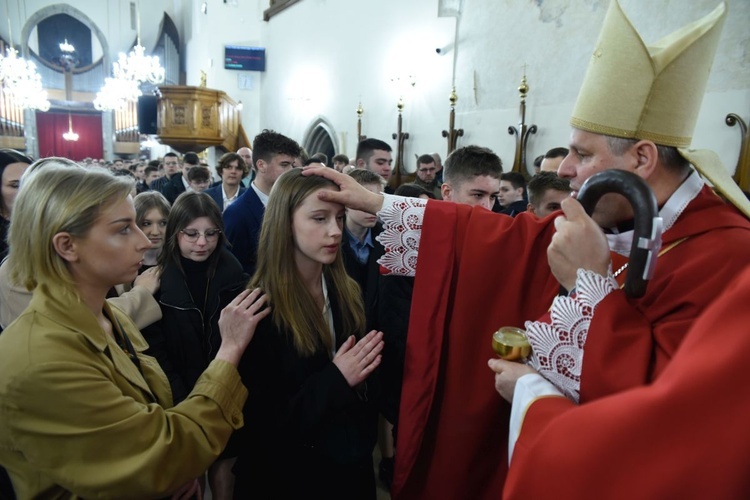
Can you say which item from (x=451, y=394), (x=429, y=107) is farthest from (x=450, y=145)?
(x=451, y=394)

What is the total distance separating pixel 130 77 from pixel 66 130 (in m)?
10.2

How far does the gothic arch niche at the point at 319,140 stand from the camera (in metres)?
11.1

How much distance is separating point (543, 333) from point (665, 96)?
691 millimetres

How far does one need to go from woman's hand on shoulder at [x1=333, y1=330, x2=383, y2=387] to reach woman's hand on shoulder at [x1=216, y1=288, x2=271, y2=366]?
27 cm

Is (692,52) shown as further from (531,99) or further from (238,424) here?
(531,99)

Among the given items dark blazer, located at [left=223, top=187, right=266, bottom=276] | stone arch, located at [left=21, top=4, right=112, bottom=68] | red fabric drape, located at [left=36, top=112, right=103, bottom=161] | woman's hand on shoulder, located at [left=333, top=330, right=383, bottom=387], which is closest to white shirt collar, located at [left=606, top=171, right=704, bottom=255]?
woman's hand on shoulder, located at [left=333, top=330, right=383, bottom=387]

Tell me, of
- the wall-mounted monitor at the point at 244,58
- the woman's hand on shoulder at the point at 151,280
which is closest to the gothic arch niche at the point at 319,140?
the wall-mounted monitor at the point at 244,58

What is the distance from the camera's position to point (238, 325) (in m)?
1.48

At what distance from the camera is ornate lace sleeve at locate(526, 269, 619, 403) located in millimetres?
1039

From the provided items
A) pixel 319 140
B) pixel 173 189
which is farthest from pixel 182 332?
pixel 319 140

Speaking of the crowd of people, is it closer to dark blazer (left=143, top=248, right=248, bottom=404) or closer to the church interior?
dark blazer (left=143, top=248, right=248, bottom=404)

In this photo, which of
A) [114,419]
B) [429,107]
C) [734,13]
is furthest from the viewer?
[429,107]

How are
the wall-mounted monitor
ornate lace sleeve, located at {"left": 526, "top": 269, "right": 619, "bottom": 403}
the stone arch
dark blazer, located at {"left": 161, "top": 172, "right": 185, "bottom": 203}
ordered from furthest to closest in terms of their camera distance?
the stone arch, the wall-mounted monitor, dark blazer, located at {"left": 161, "top": 172, "right": 185, "bottom": 203}, ornate lace sleeve, located at {"left": 526, "top": 269, "right": 619, "bottom": 403}

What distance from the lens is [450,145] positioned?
6.89 metres
